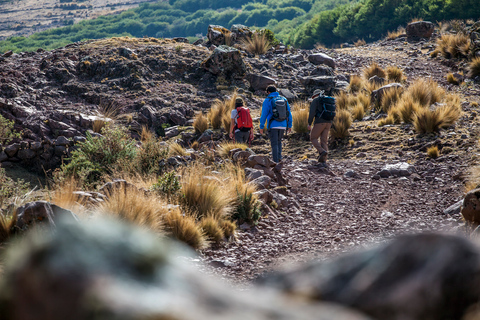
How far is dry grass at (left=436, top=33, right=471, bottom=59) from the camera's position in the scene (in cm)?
1600

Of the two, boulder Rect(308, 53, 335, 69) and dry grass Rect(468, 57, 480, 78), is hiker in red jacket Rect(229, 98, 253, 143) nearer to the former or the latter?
dry grass Rect(468, 57, 480, 78)

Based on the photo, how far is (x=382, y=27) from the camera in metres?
45.7

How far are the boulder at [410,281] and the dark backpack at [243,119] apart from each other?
8428 mm

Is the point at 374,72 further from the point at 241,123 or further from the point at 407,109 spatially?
the point at 241,123

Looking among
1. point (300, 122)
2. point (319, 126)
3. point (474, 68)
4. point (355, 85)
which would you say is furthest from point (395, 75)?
point (319, 126)

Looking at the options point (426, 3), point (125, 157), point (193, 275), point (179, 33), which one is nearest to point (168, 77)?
point (125, 157)

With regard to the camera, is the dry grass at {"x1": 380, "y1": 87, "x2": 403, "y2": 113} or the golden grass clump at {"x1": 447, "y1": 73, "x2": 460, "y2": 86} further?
the golden grass clump at {"x1": 447, "y1": 73, "x2": 460, "y2": 86}

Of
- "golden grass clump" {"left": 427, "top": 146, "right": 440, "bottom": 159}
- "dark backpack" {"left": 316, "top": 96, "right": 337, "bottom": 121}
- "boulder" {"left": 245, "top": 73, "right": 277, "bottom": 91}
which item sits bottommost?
"golden grass clump" {"left": 427, "top": 146, "right": 440, "bottom": 159}

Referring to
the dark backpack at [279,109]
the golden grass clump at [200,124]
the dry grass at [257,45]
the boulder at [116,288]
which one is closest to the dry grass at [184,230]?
the boulder at [116,288]

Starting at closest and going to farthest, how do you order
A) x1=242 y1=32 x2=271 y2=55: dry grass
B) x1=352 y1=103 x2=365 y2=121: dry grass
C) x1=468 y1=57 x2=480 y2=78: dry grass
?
x1=352 y1=103 x2=365 y2=121: dry grass
x1=468 y1=57 x2=480 y2=78: dry grass
x1=242 y1=32 x2=271 y2=55: dry grass

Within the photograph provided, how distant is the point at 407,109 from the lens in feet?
33.5

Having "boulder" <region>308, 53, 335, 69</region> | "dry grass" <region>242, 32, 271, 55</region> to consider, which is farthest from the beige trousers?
"dry grass" <region>242, 32, 271, 55</region>

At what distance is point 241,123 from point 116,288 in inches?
342

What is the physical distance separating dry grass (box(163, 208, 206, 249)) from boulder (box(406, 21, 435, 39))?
77.6 ft
